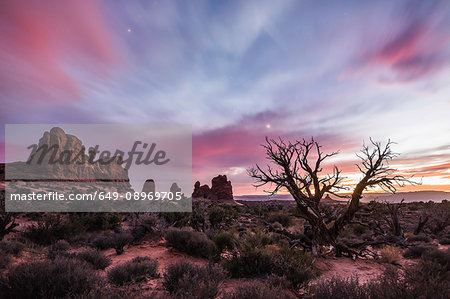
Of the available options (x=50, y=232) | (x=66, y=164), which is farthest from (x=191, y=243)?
(x=66, y=164)

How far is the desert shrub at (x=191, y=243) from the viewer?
904cm

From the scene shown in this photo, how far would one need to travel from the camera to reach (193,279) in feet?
14.0

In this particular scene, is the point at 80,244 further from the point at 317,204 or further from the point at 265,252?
the point at 317,204

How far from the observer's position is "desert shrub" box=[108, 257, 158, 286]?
18.0 feet

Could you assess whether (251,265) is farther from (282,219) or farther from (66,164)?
(66,164)

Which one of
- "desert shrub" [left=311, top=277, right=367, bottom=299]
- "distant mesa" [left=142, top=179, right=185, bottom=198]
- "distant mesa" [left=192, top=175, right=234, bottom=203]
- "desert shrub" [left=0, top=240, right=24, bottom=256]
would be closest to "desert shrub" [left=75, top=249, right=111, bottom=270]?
"desert shrub" [left=0, top=240, right=24, bottom=256]

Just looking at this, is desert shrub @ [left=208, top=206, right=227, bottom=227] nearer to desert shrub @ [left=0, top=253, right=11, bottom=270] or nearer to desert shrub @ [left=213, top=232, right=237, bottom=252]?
desert shrub @ [left=213, top=232, right=237, bottom=252]

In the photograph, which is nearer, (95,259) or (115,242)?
(95,259)

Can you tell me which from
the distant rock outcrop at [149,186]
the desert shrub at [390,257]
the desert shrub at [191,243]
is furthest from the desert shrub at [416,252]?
the distant rock outcrop at [149,186]

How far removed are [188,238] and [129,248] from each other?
3844 millimetres

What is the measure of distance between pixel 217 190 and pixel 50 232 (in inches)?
3126

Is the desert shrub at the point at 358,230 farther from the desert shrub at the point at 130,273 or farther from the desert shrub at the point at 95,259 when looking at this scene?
the desert shrub at the point at 95,259

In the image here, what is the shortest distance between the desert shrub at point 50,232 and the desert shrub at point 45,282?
986cm

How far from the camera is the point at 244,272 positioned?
616 cm
